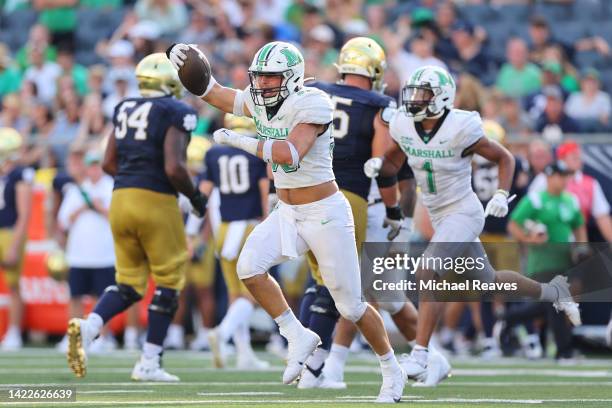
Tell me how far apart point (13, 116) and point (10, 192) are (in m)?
2.21

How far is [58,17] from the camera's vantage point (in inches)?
691

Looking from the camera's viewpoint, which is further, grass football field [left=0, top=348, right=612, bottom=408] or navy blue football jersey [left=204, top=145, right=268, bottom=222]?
navy blue football jersey [left=204, top=145, right=268, bottom=222]

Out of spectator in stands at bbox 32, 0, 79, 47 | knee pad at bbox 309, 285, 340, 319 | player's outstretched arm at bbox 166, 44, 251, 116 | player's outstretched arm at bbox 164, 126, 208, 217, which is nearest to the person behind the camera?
player's outstretched arm at bbox 166, 44, 251, 116

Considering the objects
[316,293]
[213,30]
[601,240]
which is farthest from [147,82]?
[213,30]

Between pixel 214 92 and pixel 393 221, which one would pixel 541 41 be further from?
pixel 214 92

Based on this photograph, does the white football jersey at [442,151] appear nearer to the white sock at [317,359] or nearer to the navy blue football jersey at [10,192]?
the white sock at [317,359]

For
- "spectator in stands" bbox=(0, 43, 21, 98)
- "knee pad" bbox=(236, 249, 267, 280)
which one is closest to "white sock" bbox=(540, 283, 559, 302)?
"knee pad" bbox=(236, 249, 267, 280)

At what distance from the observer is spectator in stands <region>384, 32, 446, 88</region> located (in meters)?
14.2

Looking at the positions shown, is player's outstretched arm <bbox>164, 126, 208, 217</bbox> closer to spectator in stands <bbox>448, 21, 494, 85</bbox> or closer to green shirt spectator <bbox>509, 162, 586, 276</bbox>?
green shirt spectator <bbox>509, 162, 586, 276</bbox>

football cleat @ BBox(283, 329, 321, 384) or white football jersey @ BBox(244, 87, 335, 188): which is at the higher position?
→ white football jersey @ BBox(244, 87, 335, 188)

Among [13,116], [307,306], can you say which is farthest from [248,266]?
[13,116]

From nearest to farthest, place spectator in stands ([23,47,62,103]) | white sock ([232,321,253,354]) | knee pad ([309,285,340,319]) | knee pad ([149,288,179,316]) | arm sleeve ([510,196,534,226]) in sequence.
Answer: knee pad ([309,285,340,319]) → knee pad ([149,288,179,316]) → white sock ([232,321,253,354]) → arm sleeve ([510,196,534,226]) → spectator in stands ([23,47,62,103])

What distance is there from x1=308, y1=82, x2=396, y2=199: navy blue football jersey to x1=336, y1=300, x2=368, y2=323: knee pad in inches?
55.6

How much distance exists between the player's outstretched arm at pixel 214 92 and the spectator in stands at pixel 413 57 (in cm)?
649
